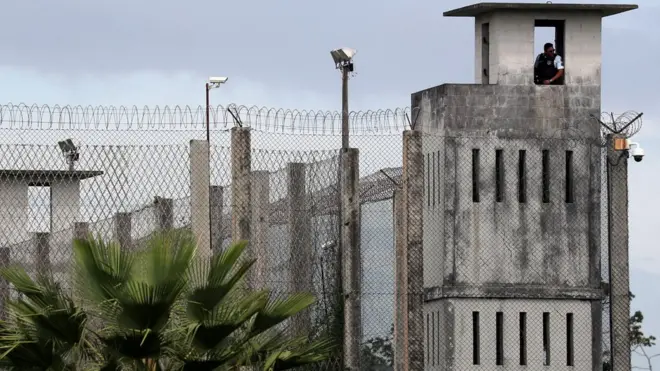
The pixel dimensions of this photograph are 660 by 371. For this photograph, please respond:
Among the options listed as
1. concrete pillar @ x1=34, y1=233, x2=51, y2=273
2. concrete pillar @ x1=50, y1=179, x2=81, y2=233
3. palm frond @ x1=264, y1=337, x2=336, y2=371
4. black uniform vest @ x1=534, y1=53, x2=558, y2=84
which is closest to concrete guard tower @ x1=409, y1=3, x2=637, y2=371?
black uniform vest @ x1=534, y1=53, x2=558, y2=84

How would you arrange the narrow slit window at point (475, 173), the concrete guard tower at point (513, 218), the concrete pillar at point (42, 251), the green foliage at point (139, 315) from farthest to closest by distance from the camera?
the narrow slit window at point (475, 173), the concrete guard tower at point (513, 218), the concrete pillar at point (42, 251), the green foliage at point (139, 315)

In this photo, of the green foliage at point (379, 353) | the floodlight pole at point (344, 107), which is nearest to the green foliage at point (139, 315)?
the floodlight pole at point (344, 107)

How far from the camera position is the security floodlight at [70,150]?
22839 millimetres

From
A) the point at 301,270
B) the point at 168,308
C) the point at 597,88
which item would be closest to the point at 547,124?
the point at 597,88

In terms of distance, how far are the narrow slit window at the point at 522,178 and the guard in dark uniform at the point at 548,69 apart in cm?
116

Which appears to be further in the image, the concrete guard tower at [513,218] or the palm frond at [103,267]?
the concrete guard tower at [513,218]

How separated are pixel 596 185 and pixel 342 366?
586 centimetres

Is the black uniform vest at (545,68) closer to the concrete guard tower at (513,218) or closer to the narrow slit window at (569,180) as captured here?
the concrete guard tower at (513,218)

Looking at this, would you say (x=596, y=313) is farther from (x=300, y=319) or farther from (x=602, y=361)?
(x=300, y=319)

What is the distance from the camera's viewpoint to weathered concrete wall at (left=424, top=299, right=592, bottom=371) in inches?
1072

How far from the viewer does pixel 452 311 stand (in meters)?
27.2

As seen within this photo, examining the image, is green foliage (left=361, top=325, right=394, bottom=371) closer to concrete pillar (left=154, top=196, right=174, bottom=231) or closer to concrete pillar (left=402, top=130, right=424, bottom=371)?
concrete pillar (left=402, top=130, right=424, bottom=371)

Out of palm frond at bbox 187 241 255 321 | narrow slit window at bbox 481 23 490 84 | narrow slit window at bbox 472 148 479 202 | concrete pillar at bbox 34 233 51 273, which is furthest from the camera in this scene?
narrow slit window at bbox 481 23 490 84

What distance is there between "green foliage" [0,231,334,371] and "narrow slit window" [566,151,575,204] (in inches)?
358
